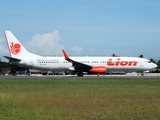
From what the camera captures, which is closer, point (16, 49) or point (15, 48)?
point (16, 49)

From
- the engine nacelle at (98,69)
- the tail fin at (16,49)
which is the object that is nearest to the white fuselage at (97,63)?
the engine nacelle at (98,69)

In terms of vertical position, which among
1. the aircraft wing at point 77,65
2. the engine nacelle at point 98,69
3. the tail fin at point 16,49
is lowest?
the engine nacelle at point 98,69

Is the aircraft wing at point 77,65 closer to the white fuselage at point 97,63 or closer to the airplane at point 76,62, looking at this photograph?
the airplane at point 76,62

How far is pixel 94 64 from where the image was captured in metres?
63.5

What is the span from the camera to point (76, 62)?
201 ft

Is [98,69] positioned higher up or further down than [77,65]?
further down

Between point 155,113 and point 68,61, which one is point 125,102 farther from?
point 68,61

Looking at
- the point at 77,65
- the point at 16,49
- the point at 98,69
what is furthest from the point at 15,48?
the point at 98,69

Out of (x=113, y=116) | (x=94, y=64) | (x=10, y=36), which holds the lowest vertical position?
(x=113, y=116)

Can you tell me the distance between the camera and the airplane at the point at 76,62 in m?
62.3

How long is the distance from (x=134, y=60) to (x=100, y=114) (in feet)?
157

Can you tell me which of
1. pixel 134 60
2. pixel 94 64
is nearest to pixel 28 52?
pixel 94 64

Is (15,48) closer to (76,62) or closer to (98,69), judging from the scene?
(76,62)

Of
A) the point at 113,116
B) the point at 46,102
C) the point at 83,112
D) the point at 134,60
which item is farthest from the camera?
the point at 134,60
